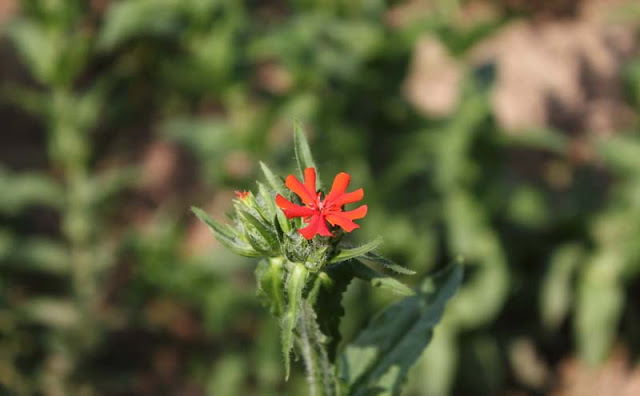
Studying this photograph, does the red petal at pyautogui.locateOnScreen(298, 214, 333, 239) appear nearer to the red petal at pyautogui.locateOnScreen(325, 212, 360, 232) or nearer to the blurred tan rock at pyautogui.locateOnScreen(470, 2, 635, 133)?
the red petal at pyautogui.locateOnScreen(325, 212, 360, 232)

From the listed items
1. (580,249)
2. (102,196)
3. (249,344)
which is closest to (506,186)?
(580,249)

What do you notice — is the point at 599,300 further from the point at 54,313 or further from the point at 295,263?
the point at 295,263

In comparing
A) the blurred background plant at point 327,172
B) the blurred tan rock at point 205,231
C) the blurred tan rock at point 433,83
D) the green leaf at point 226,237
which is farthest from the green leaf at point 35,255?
the green leaf at point 226,237

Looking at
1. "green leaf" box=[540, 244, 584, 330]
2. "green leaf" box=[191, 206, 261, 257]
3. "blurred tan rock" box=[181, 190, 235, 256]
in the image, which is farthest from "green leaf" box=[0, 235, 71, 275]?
"green leaf" box=[191, 206, 261, 257]

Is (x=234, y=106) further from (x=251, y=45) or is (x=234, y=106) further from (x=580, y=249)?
(x=580, y=249)

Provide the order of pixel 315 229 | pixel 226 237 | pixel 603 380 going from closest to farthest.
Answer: pixel 315 229 → pixel 226 237 → pixel 603 380

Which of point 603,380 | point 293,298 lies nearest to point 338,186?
point 293,298

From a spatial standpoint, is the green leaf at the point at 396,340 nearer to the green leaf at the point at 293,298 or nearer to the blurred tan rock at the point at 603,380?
the green leaf at the point at 293,298
